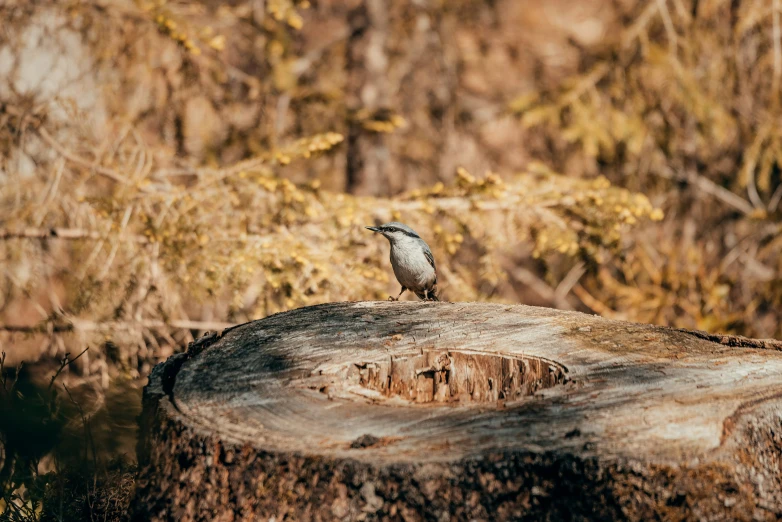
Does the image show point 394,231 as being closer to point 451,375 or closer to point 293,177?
point 451,375

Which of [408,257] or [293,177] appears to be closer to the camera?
[408,257]

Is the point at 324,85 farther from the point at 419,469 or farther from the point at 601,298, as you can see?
the point at 419,469

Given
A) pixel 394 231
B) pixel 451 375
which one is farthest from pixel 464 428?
pixel 394 231

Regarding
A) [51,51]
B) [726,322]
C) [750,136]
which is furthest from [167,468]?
[750,136]

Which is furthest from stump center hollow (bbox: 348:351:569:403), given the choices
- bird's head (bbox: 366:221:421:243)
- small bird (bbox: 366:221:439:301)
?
bird's head (bbox: 366:221:421:243)

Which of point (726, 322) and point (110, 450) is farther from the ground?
point (110, 450)

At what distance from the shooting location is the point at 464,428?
2193 mm

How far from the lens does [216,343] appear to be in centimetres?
301

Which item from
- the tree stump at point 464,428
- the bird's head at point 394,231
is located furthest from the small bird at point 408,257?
the tree stump at point 464,428

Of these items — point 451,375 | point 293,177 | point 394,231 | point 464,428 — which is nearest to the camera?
point 464,428

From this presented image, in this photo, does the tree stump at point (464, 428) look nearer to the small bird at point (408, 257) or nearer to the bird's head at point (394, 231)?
the small bird at point (408, 257)

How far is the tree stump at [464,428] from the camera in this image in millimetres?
2021

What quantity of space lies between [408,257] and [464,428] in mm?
2320

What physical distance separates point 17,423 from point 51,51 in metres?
4.79
